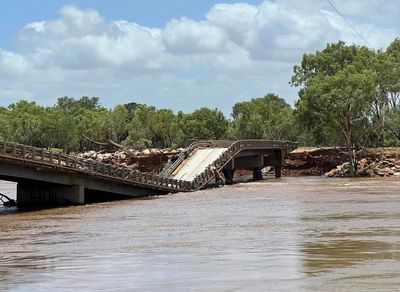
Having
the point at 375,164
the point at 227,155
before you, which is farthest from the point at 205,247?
the point at 375,164

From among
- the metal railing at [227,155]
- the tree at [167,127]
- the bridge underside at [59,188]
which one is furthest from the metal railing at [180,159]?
the tree at [167,127]

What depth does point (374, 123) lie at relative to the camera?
3597 inches

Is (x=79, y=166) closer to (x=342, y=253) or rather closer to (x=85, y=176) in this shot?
(x=85, y=176)

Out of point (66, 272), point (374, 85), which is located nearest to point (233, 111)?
point (374, 85)

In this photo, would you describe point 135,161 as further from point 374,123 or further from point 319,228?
point 319,228

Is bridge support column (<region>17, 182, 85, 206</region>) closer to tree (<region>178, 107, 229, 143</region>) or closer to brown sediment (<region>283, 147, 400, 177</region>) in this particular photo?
brown sediment (<region>283, 147, 400, 177</region>)

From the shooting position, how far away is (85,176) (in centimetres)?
4412

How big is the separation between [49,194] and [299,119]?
1788 inches

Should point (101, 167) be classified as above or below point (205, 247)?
above

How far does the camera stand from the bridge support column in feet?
144

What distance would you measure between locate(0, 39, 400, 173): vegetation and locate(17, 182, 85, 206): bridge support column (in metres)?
40.8

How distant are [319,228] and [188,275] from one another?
11.8m

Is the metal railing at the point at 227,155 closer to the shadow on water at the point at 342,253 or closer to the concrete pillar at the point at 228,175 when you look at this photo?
the concrete pillar at the point at 228,175

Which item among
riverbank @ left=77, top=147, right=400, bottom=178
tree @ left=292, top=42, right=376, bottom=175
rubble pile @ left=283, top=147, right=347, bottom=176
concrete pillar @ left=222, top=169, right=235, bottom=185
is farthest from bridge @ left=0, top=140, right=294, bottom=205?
rubble pile @ left=283, top=147, right=347, bottom=176
